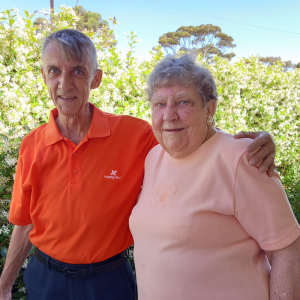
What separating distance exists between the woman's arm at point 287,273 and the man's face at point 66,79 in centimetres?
124

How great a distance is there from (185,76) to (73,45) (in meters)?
0.64

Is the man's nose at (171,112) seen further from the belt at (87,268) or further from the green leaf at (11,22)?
the green leaf at (11,22)

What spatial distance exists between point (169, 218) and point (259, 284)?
0.46 metres

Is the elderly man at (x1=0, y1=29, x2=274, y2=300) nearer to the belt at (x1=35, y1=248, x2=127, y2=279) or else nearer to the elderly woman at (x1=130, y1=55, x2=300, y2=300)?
the belt at (x1=35, y1=248, x2=127, y2=279)

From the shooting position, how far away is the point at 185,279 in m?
1.21

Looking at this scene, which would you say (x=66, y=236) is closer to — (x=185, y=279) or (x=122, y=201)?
(x=122, y=201)

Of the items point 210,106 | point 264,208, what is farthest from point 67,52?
point 264,208

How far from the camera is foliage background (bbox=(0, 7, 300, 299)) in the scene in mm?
2572

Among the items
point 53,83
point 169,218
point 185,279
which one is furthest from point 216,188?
point 53,83

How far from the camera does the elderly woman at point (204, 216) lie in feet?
3.71

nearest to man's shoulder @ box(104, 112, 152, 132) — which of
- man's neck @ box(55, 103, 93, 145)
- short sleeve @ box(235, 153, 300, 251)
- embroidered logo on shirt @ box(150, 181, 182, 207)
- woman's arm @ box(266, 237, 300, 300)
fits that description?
man's neck @ box(55, 103, 93, 145)

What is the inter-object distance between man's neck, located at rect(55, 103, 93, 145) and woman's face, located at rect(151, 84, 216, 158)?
495mm

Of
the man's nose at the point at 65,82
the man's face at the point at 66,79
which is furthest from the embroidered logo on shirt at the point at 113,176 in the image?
the man's nose at the point at 65,82

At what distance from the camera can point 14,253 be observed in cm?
173
